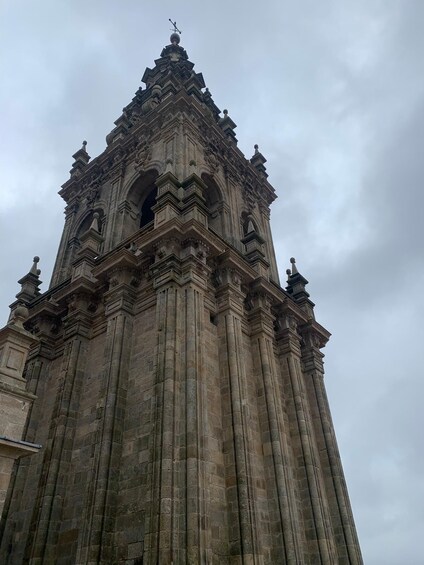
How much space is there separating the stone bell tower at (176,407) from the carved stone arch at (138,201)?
10 cm

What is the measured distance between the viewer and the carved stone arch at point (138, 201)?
2106cm

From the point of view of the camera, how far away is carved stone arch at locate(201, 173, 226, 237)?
21031 mm

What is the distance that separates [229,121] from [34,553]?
977 inches

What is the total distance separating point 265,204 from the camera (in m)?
26.1

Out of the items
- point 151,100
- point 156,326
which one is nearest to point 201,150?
point 151,100

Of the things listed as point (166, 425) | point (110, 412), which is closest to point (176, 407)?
point (166, 425)

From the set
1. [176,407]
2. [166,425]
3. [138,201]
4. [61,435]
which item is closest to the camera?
[166,425]

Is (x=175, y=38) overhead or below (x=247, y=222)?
overhead

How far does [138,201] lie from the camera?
22.2 meters

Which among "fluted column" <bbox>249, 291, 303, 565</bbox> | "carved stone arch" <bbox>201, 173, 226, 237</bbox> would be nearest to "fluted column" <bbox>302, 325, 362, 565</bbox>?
"fluted column" <bbox>249, 291, 303, 565</bbox>

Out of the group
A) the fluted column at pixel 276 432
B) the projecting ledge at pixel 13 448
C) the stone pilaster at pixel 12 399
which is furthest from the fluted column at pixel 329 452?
the stone pilaster at pixel 12 399

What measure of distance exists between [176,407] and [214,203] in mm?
12362

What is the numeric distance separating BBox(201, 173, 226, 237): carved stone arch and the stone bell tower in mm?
104

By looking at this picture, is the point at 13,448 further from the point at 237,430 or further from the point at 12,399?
the point at 237,430
